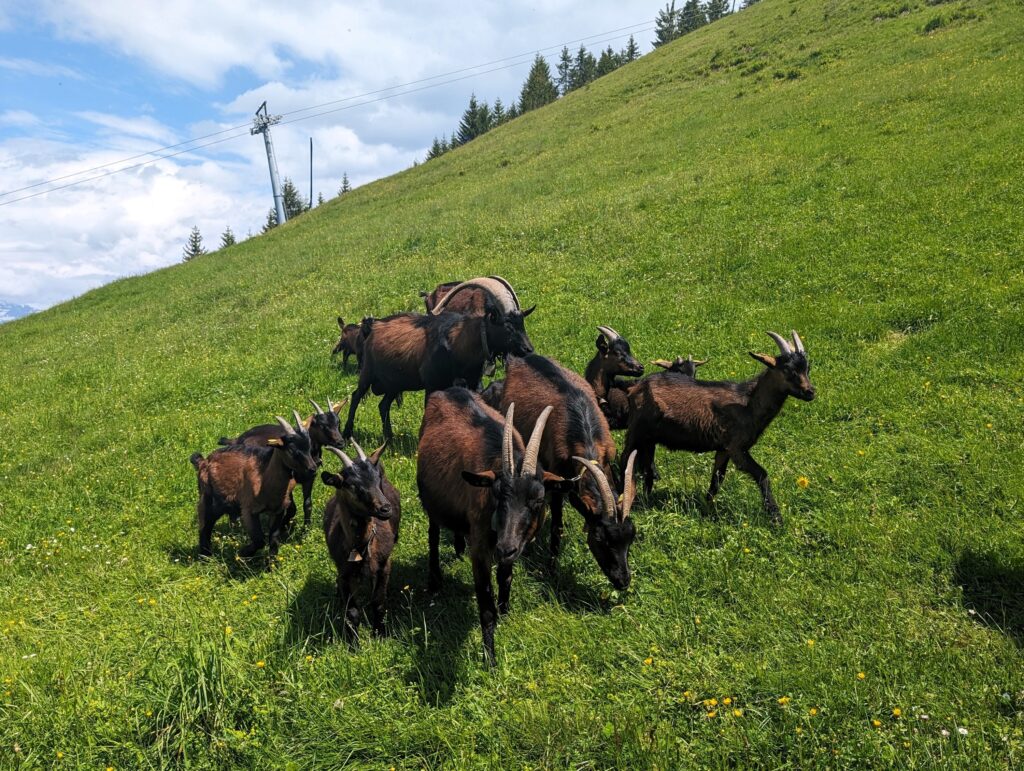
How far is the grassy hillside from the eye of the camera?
14.3ft

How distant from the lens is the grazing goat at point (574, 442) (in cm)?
542

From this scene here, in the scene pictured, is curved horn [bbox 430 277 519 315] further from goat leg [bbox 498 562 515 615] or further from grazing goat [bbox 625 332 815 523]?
goat leg [bbox 498 562 515 615]

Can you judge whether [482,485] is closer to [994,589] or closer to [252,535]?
[252,535]

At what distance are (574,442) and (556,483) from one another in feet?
4.21

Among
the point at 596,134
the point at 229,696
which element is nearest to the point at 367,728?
the point at 229,696

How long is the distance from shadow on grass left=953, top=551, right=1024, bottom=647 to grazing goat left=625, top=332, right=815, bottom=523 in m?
1.83

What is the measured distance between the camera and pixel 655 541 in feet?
21.2

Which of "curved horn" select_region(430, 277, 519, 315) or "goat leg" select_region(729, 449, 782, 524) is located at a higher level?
"curved horn" select_region(430, 277, 519, 315)

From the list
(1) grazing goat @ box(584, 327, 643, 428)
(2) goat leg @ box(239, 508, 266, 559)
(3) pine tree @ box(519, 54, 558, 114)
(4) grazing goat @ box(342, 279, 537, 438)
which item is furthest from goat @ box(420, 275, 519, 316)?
(3) pine tree @ box(519, 54, 558, 114)

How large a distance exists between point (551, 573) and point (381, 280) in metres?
15.8

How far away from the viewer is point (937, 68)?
2569cm

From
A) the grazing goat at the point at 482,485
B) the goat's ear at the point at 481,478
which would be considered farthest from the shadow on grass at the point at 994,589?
the goat's ear at the point at 481,478

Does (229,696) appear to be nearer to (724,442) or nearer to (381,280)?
(724,442)

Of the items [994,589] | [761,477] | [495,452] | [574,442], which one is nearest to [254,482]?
[495,452]
